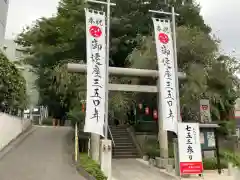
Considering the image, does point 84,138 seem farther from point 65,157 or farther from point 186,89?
point 186,89

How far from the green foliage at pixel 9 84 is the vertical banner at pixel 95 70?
7.63 metres

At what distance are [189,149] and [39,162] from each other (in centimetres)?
666

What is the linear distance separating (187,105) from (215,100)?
1825 millimetres

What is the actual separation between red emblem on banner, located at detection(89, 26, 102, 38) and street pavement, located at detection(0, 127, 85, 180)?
214 inches

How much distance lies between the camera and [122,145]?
55.2 ft

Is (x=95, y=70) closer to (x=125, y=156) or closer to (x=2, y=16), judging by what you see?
(x=125, y=156)

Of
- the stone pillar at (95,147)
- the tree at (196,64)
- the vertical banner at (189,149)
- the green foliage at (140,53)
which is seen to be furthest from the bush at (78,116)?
the vertical banner at (189,149)

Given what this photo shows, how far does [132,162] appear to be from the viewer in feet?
46.5

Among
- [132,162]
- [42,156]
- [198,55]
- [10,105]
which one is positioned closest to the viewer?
[42,156]

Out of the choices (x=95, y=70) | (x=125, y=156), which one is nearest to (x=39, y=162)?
(x=95, y=70)

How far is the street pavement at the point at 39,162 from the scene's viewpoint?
9.52 metres

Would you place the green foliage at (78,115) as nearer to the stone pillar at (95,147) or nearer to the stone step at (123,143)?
the stone step at (123,143)

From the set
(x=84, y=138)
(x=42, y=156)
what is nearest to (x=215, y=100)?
(x=84, y=138)

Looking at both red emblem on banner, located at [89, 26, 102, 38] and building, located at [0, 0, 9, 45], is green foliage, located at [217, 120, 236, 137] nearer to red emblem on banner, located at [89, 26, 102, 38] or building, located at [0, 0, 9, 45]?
red emblem on banner, located at [89, 26, 102, 38]
